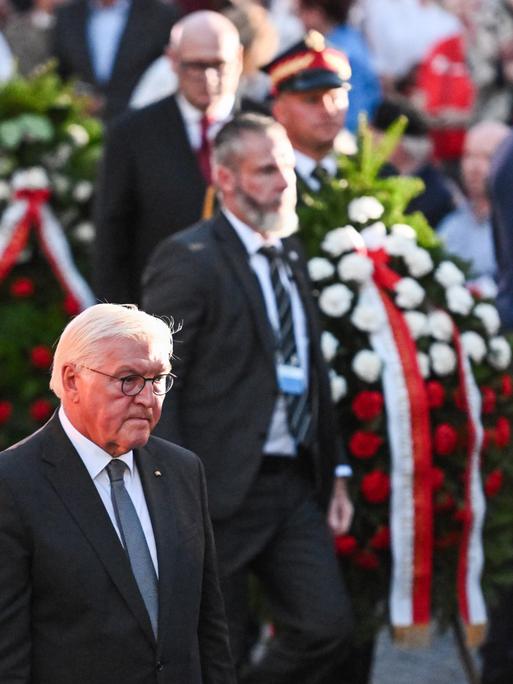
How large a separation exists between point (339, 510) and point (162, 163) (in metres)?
1.85

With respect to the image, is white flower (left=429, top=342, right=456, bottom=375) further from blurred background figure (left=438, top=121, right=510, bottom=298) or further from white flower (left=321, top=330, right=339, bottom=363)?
blurred background figure (left=438, top=121, right=510, bottom=298)

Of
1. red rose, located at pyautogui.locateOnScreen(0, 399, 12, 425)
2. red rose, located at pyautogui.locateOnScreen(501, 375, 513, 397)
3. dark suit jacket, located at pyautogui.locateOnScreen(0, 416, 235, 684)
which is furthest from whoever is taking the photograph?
red rose, located at pyautogui.locateOnScreen(0, 399, 12, 425)

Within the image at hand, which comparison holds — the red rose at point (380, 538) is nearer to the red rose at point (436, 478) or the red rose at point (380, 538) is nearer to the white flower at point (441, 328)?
the red rose at point (436, 478)

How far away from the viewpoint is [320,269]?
6.76 m

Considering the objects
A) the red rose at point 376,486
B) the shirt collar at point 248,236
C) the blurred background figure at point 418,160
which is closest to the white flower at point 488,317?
the red rose at point 376,486

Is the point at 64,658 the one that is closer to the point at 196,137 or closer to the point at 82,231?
the point at 196,137

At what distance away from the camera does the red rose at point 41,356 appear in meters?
7.93

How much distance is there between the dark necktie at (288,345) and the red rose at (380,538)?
0.76 m

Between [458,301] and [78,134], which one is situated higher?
→ [78,134]

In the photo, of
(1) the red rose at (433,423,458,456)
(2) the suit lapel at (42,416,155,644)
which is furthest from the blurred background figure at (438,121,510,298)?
(2) the suit lapel at (42,416,155,644)

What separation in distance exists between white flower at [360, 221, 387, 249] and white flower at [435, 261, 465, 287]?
9.2 inches

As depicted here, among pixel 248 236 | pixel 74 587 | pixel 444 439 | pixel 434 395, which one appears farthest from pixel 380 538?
pixel 74 587

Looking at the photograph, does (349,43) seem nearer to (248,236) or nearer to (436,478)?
(436,478)

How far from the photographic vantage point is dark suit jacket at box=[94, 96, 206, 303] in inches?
297
